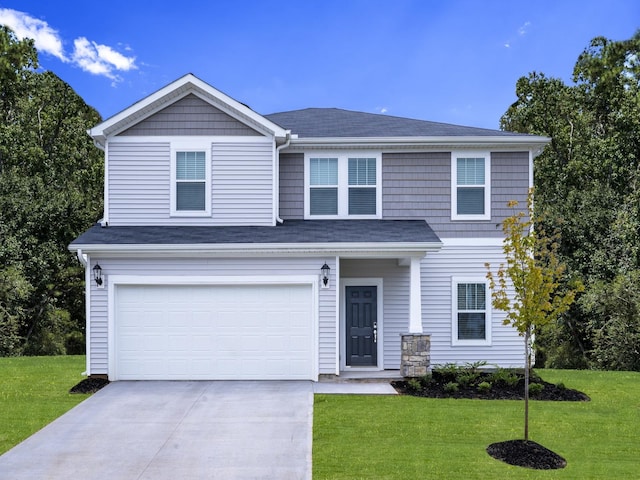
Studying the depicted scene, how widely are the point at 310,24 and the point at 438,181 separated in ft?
52.2

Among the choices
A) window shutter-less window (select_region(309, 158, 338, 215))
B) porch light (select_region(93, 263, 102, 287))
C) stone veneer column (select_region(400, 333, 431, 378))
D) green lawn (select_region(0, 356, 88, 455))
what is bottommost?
green lawn (select_region(0, 356, 88, 455))

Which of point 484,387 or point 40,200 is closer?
point 484,387

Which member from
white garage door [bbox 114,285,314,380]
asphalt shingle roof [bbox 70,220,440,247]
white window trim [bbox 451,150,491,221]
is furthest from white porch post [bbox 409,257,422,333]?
white window trim [bbox 451,150,491,221]

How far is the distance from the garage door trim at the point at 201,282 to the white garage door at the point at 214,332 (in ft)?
0.29

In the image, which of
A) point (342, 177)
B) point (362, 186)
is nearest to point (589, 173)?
point (362, 186)

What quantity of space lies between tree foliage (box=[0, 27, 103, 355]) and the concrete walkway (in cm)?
1077

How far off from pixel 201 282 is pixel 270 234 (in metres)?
1.81

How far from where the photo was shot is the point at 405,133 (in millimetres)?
14500

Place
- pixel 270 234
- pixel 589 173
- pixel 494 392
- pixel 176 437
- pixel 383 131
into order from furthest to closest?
pixel 589 173 → pixel 383 131 → pixel 270 234 → pixel 494 392 → pixel 176 437

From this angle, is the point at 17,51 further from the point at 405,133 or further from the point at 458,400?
the point at 458,400

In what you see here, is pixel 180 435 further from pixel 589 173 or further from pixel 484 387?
pixel 589 173

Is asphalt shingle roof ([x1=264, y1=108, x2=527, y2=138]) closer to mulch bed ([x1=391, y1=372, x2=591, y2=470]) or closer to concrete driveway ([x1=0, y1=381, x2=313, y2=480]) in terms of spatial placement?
mulch bed ([x1=391, y1=372, x2=591, y2=470])

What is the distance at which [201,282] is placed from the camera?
40.9 feet

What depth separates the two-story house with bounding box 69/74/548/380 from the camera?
1241 centimetres
